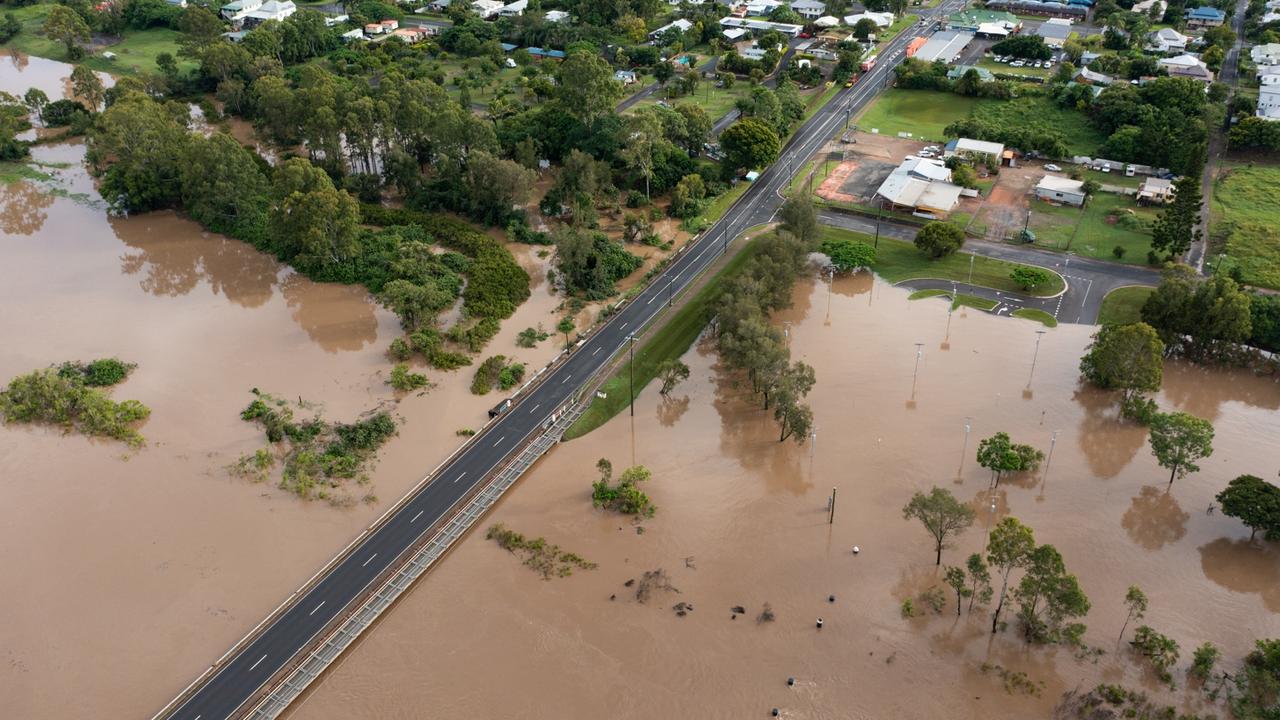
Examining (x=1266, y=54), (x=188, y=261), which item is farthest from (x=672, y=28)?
(x=188, y=261)

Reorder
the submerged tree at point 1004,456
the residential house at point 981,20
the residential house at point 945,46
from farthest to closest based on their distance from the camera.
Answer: the residential house at point 981,20 → the residential house at point 945,46 → the submerged tree at point 1004,456

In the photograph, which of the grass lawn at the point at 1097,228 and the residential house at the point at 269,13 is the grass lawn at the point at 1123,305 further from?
the residential house at the point at 269,13

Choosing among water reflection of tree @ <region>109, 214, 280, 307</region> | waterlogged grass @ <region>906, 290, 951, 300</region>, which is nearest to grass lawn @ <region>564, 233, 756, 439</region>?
waterlogged grass @ <region>906, 290, 951, 300</region>

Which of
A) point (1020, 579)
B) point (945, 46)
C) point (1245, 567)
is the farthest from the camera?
point (945, 46)

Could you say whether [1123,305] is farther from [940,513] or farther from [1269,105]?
[1269,105]

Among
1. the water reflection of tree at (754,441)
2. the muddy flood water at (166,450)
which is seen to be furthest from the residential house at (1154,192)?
the muddy flood water at (166,450)

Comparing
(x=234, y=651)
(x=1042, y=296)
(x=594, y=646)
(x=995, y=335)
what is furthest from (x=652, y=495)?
(x=1042, y=296)

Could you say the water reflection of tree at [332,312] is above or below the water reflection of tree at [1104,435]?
above
